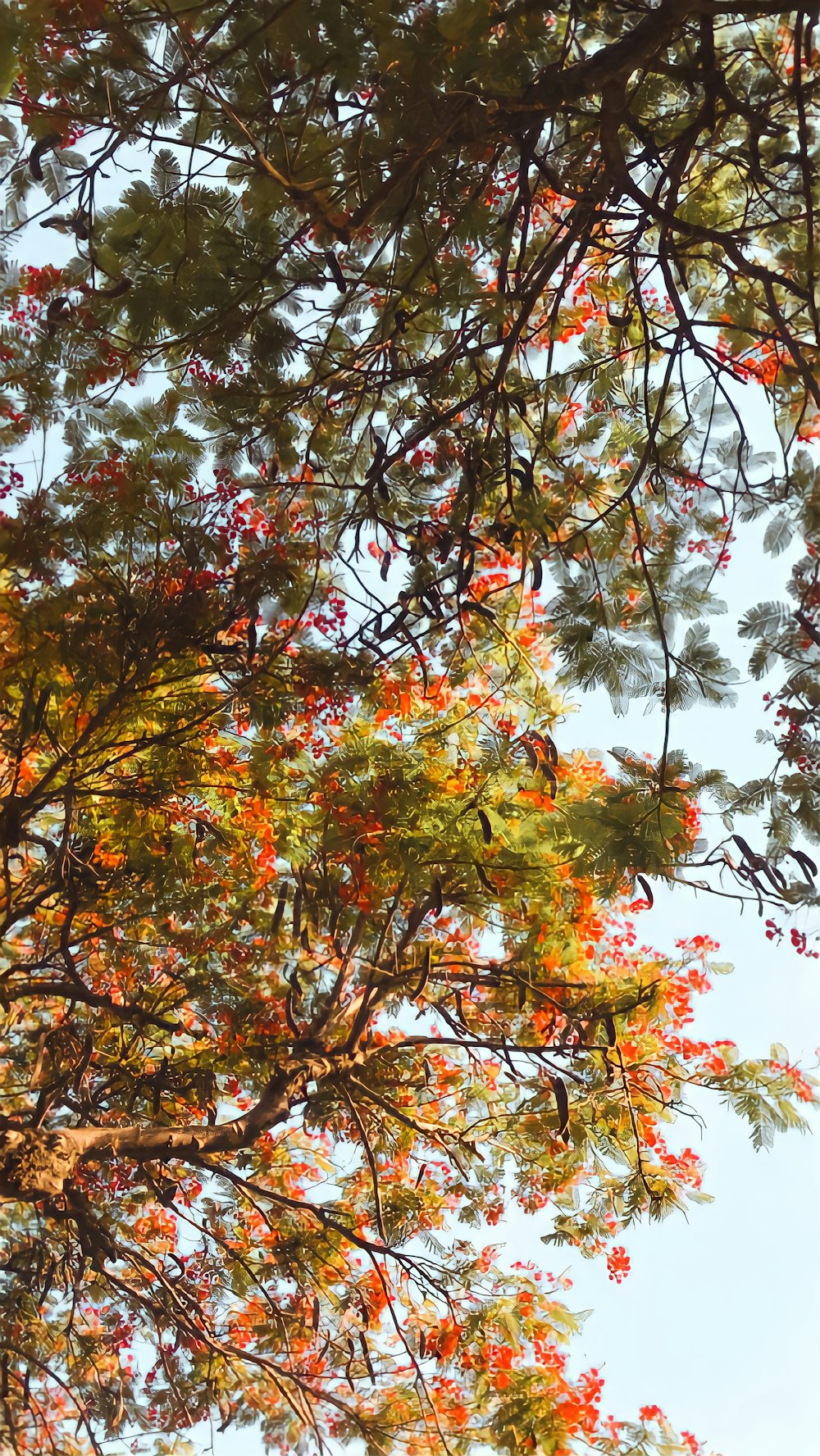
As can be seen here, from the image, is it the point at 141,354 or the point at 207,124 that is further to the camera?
the point at 141,354

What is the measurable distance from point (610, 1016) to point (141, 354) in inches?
109

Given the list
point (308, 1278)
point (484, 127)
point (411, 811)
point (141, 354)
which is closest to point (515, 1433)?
point (308, 1278)

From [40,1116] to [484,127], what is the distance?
9.51ft

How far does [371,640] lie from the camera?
3.35 m

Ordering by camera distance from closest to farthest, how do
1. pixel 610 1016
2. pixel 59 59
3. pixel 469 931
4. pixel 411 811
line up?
pixel 59 59 → pixel 610 1016 → pixel 411 811 → pixel 469 931

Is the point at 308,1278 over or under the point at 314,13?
under

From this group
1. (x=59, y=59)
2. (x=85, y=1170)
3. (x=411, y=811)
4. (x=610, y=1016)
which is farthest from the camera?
(x=85, y=1170)

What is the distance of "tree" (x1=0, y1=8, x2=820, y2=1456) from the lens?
2549 mm

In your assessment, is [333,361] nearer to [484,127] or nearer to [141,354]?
[141,354]

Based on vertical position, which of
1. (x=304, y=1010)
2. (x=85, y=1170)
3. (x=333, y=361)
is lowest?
(x=85, y=1170)

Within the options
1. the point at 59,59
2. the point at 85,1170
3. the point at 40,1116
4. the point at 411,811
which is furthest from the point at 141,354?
the point at 85,1170

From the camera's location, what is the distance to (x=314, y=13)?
220 centimetres

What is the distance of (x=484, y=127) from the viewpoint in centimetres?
219

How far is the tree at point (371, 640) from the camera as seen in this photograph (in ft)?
8.36
